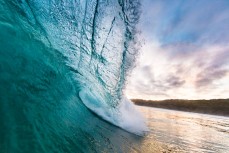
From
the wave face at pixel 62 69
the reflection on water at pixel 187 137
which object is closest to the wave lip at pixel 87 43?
the wave face at pixel 62 69

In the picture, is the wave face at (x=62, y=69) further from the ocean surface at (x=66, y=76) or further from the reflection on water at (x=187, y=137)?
the reflection on water at (x=187, y=137)

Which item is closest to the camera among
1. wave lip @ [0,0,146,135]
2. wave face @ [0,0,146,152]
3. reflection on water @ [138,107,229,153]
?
wave face @ [0,0,146,152]

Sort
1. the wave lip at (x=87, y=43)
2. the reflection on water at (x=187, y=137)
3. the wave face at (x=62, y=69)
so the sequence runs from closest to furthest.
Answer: the wave face at (x=62, y=69) → the wave lip at (x=87, y=43) → the reflection on water at (x=187, y=137)

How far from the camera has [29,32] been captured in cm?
457

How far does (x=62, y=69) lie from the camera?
5.62 meters

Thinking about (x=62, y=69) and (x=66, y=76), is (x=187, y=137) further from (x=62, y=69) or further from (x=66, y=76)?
(x=62, y=69)

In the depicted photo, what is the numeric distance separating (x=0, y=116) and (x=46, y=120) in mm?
811

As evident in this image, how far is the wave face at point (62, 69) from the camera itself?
9.53 feet

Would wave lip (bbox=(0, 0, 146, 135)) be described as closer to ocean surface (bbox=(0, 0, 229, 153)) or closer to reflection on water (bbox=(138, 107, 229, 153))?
ocean surface (bbox=(0, 0, 229, 153))

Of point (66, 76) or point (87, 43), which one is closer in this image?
point (66, 76)

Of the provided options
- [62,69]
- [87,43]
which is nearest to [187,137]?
[87,43]

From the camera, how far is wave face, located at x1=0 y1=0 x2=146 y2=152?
291 centimetres

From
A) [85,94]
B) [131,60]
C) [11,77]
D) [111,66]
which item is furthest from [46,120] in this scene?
[131,60]

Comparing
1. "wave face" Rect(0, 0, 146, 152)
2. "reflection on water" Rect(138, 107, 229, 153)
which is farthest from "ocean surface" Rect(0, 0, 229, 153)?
"reflection on water" Rect(138, 107, 229, 153)
